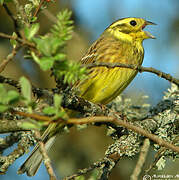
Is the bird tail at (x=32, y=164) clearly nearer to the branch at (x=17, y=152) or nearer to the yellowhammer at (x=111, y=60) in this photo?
the yellowhammer at (x=111, y=60)

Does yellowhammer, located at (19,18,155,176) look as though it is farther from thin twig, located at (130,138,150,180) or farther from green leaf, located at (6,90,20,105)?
green leaf, located at (6,90,20,105)

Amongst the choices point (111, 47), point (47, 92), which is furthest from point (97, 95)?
point (47, 92)

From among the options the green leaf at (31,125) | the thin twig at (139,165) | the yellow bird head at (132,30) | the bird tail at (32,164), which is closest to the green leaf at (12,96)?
the green leaf at (31,125)

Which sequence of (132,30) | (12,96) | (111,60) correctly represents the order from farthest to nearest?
(132,30) → (111,60) → (12,96)

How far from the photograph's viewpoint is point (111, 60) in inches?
140

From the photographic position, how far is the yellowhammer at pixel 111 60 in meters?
3.32

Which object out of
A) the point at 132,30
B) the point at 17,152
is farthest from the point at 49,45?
the point at 132,30

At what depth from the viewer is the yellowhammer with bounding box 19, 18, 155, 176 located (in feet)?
10.9

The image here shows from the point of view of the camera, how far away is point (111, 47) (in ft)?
12.2

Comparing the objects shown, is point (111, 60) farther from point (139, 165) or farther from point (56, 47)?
point (56, 47)

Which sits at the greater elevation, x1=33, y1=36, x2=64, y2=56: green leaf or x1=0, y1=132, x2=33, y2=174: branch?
x1=33, y1=36, x2=64, y2=56: green leaf

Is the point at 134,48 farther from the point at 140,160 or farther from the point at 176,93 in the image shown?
the point at 140,160

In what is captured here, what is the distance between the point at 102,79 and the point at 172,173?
4.18ft

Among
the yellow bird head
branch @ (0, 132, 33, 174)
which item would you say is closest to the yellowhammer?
the yellow bird head
